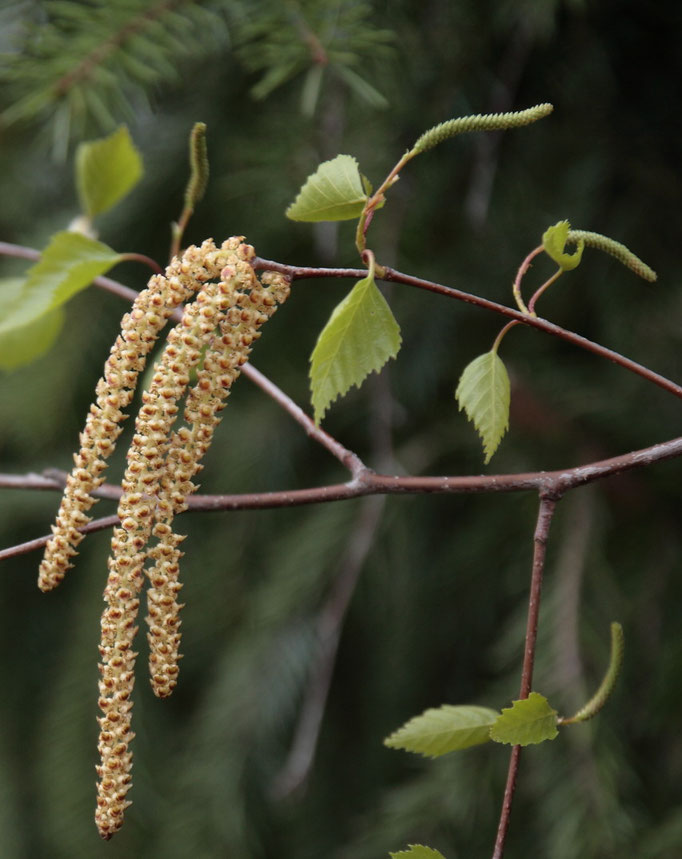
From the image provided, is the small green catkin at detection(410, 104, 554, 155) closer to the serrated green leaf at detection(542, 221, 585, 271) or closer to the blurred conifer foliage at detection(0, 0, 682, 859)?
the serrated green leaf at detection(542, 221, 585, 271)

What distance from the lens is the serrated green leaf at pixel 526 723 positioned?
0.41m

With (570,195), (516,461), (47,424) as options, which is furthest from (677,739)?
(47,424)

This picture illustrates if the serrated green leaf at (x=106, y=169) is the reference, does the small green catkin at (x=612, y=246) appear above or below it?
below

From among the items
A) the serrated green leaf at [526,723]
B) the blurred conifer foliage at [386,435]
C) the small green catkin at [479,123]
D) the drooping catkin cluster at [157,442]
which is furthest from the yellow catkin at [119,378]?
the blurred conifer foliage at [386,435]

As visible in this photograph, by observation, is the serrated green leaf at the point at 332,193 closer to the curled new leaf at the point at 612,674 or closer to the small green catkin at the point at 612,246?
the small green catkin at the point at 612,246

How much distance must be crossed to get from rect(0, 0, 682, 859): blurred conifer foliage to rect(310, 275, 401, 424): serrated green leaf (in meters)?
0.33

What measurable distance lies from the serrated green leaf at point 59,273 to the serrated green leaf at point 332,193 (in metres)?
0.09

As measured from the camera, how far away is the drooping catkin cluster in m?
0.41

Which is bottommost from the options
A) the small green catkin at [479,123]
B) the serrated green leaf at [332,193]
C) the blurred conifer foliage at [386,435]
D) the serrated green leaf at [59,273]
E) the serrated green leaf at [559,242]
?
the blurred conifer foliage at [386,435]

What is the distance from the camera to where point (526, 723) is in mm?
414

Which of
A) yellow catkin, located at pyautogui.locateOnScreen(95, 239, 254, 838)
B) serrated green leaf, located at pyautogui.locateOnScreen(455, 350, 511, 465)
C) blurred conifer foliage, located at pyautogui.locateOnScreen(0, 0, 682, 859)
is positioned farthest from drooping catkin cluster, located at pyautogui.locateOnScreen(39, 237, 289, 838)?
blurred conifer foliage, located at pyautogui.locateOnScreen(0, 0, 682, 859)

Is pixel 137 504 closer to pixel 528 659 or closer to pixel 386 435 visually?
pixel 528 659

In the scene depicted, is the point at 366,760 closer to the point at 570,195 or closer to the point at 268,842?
the point at 268,842

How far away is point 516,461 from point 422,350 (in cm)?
16
